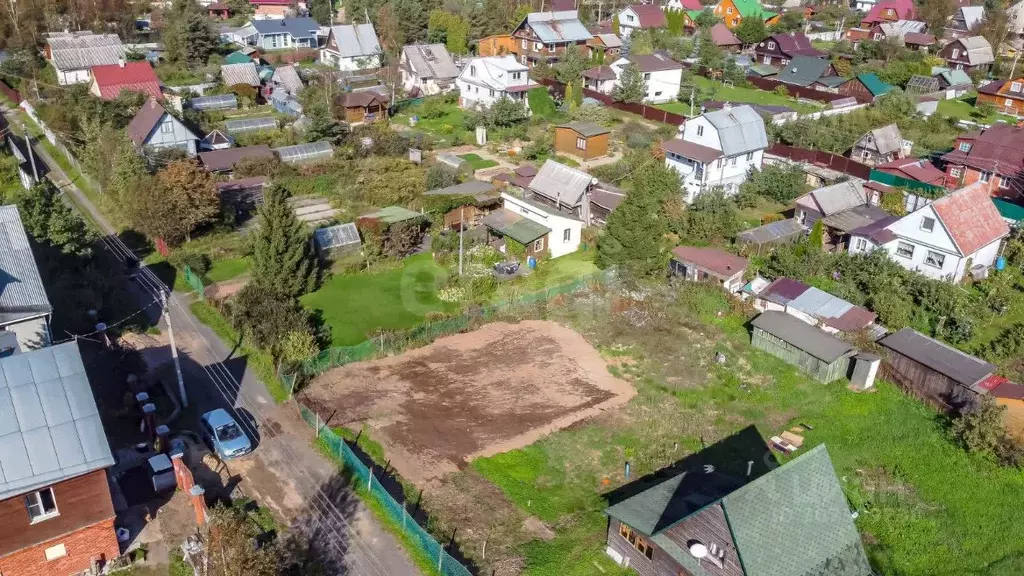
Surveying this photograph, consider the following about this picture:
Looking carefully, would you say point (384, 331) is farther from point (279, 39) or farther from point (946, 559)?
point (279, 39)

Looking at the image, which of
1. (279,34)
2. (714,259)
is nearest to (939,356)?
(714,259)

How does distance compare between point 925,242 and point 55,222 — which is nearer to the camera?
point 55,222

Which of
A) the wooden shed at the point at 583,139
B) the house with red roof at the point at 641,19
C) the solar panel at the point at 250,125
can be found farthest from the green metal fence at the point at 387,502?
the house with red roof at the point at 641,19

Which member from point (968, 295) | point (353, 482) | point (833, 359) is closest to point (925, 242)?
point (968, 295)

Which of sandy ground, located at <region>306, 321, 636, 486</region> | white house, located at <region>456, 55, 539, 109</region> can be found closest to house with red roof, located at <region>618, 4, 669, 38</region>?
white house, located at <region>456, 55, 539, 109</region>

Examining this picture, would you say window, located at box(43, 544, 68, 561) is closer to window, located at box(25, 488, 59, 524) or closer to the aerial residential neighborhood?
the aerial residential neighborhood

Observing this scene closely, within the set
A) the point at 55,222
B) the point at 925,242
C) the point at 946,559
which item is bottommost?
the point at 946,559

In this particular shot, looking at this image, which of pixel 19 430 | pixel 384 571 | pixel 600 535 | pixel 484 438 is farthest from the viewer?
pixel 484 438

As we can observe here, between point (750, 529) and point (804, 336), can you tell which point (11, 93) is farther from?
point (750, 529)
